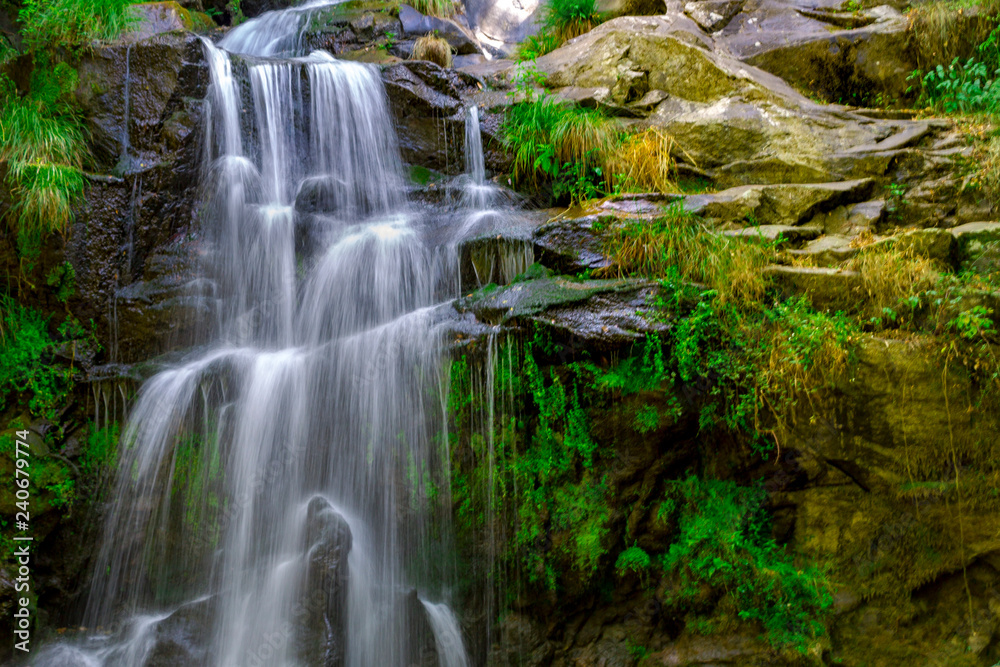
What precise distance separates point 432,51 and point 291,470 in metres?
6.40

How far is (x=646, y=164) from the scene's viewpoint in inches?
238

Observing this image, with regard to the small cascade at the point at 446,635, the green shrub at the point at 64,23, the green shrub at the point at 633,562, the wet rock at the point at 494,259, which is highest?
the green shrub at the point at 64,23

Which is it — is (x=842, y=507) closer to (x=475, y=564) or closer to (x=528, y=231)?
(x=475, y=564)

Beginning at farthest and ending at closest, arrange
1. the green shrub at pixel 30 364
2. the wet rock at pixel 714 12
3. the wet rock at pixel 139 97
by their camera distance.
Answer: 1. the wet rock at pixel 714 12
2. the wet rock at pixel 139 97
3. the green shrub at pixel 30 364

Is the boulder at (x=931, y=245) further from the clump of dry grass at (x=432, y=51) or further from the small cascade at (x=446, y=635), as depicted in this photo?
the clump of dry grass at (x=432, y=51)

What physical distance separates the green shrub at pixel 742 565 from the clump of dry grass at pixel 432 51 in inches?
270

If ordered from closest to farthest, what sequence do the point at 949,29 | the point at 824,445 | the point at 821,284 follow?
1. the point at 824,445
2. the point at 821,284
3. the point at 949,29

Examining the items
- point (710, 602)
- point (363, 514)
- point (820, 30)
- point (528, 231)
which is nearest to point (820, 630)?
point (710, 602)

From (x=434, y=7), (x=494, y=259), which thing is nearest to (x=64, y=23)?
(x=494, y=259)

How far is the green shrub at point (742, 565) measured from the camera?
3924 mm

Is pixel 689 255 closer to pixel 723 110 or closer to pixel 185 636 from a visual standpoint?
pixel 723 110

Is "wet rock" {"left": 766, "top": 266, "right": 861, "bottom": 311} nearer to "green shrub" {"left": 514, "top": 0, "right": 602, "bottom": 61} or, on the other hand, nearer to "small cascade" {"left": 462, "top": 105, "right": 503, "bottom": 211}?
"small cascade" {"left": 462, "top": 105, "right": 503, "bottom": 211}

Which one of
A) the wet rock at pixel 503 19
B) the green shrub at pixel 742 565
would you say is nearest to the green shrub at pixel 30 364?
the green shrub at pixel 742 565

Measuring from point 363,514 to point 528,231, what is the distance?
9.02 ft
